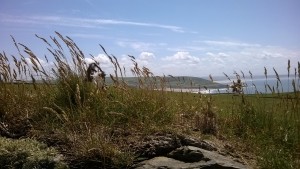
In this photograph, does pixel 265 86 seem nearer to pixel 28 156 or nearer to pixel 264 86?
pixel 264 86

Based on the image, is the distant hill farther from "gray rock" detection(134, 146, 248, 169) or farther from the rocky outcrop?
"gray rock" detection(134, 146, 248, 169)

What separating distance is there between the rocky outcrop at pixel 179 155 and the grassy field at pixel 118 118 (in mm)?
241

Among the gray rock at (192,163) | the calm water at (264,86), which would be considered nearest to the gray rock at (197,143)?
the gray rock at (192,163)

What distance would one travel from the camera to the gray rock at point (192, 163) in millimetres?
5266

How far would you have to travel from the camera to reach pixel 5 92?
7984 mm

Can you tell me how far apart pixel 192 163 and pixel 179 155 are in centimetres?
28

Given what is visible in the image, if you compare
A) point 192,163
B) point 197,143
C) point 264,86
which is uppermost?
point 264,86

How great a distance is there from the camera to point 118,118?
6.66 meters

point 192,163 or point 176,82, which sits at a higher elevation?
point 176,82

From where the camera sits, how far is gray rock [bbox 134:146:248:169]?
17.3 feet

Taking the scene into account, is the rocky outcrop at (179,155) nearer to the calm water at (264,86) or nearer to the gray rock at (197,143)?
the gray rock at (197,143)

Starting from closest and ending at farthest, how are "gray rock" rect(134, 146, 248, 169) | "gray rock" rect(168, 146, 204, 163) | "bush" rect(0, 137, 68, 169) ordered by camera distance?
"gray rock" rect(134, 146, 248, 169), "gray rock" rect(168, 146, 204, 163), "bush" rect(0, 137, 68, 169)

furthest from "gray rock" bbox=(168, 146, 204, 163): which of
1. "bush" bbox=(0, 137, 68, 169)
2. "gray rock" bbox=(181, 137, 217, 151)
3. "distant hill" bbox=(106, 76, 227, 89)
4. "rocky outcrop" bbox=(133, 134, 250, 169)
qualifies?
"distant hill" bbox=(106, 76, 227, 89)

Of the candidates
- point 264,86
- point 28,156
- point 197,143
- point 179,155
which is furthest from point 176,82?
point 28,156
